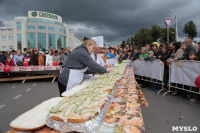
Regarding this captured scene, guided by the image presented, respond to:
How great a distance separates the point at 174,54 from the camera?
5684 millimetres

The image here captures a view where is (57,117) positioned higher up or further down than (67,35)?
further down

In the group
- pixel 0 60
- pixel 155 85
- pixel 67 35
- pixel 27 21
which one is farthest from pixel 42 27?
pixel 155 85

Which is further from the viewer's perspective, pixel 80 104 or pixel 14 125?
pixel 80 104

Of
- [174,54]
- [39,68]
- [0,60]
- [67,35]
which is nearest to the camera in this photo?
[174,54]

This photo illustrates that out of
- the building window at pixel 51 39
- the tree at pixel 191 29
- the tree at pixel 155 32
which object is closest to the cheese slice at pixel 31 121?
the tree at pixel 191 29

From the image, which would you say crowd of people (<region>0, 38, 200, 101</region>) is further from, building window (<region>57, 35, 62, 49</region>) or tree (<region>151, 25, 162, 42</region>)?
building window (<region>57, 35, 62, 49</region>)

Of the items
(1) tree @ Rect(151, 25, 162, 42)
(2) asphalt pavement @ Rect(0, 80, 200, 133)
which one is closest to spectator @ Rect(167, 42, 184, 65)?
(2) asphalt pavement @ Rect(0, 80, 200, 133)

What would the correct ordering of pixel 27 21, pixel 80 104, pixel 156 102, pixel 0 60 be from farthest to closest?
pixel 27 21
pixel 0 60
pixel 156 102
pixel 80 104

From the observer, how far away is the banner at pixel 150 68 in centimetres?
556

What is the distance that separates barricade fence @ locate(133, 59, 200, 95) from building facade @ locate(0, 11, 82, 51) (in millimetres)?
49609

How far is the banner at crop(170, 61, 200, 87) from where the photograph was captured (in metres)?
4.20

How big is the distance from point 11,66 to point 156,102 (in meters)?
8.39

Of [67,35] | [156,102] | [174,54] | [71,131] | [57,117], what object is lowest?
[156,102]

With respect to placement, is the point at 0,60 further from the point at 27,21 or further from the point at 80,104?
the point at 27,21
